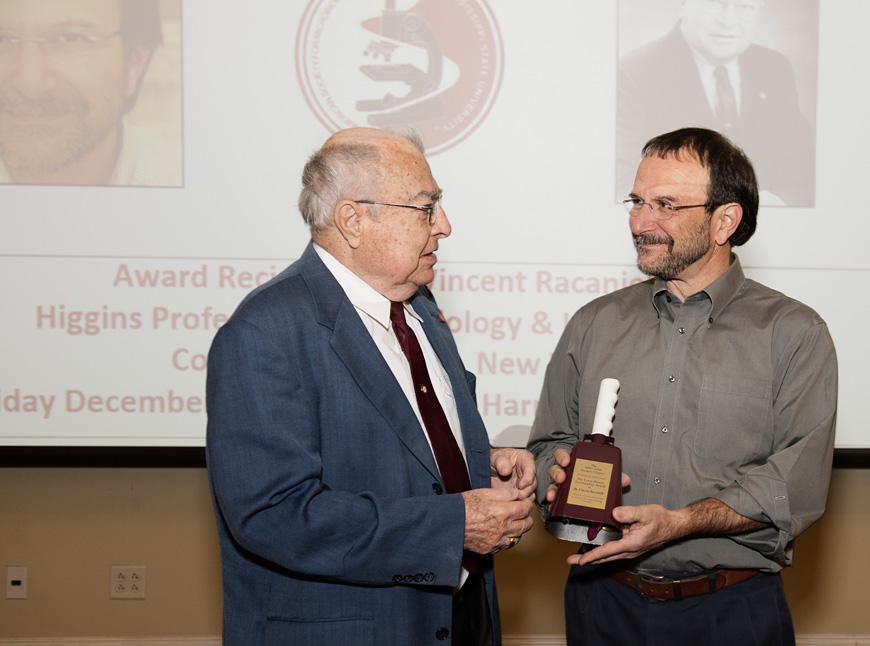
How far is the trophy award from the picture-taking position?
1.47m

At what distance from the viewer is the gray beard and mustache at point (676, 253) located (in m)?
1.75

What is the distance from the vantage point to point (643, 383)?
179cm

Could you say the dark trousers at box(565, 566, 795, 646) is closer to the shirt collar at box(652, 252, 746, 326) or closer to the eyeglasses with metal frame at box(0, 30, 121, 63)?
the shirt collar at box(652, 252, 746, 326)

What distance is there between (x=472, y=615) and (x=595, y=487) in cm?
44

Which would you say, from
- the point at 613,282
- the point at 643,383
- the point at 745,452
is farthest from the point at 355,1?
the point at 745,452

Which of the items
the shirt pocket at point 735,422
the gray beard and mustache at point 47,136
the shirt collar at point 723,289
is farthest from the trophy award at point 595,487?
the gray beard and mustache at point 47,136

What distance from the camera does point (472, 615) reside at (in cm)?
167

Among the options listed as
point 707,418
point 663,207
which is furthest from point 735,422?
point 663,207

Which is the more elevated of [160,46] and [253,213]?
[160,46]

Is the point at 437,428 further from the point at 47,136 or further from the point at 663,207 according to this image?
the point at 47,136

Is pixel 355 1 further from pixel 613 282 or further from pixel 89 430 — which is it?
pixel 89 430

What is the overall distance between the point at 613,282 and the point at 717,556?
130cm

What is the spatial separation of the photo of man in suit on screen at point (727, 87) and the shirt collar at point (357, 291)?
1490mm

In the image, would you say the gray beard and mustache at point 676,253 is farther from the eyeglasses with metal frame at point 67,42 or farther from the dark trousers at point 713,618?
the eyeglasses with metal frame at point 67,42
